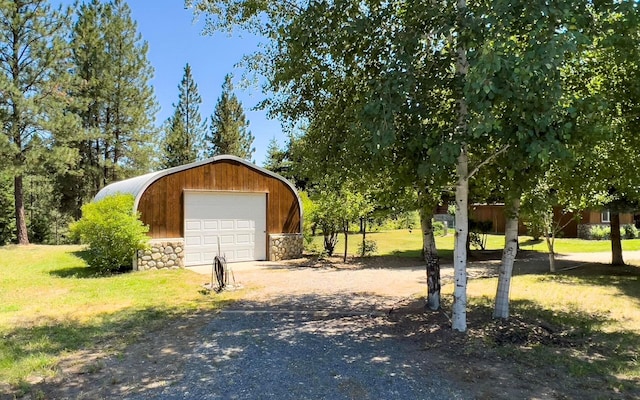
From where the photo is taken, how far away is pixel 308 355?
4.61 metres

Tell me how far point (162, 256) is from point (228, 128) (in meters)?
19.3

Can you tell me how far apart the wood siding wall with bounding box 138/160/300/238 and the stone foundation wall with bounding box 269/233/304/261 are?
0.21 m

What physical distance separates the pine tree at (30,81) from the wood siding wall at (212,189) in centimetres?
892

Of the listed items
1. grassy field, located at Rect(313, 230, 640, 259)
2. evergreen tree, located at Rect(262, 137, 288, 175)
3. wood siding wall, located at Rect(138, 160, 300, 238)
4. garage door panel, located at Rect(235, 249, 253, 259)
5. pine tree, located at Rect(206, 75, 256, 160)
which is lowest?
grassy field, located at Rect(313, 230, 640, 259)

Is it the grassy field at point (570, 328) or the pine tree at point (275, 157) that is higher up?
the pine tree at point (275, 157)

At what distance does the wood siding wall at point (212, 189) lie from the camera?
11.6m

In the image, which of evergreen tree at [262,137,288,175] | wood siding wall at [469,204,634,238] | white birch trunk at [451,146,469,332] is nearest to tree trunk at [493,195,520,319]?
white birch trunk at [451,146,469,332]

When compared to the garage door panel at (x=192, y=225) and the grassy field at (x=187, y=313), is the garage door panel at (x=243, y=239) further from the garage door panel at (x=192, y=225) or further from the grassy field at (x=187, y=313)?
the grassy field at (x=187, y=313)

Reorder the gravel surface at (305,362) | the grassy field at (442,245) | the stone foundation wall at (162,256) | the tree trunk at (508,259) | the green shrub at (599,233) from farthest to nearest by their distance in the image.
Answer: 1. the green shrub at (599,233)
2. the grassy field at (442,245)
3. the stone foundation wall at (162,256)
4. the tree trunk at (508,259)
5. the gravel surface at (305,362)

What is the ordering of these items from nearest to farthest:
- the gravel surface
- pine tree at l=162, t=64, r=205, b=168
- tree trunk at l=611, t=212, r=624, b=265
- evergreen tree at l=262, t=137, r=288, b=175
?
the gravel surface < tree trunk at l=611, t=212, r=624, b=265 < evergreen tree at l=262, t=137, r=288, b=175 < pine tree at l=162, t=64, r=205, b=168

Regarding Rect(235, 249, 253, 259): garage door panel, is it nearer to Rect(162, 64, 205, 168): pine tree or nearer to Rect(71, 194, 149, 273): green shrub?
Rect(71, 194, 149, 273): green shrub

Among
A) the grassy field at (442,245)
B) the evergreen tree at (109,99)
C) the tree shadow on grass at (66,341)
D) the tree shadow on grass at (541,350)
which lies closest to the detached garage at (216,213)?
the grassy field at (442,245)

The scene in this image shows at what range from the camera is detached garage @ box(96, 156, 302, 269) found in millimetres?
11609

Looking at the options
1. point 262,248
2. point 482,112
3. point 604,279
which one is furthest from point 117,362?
point 604,279
